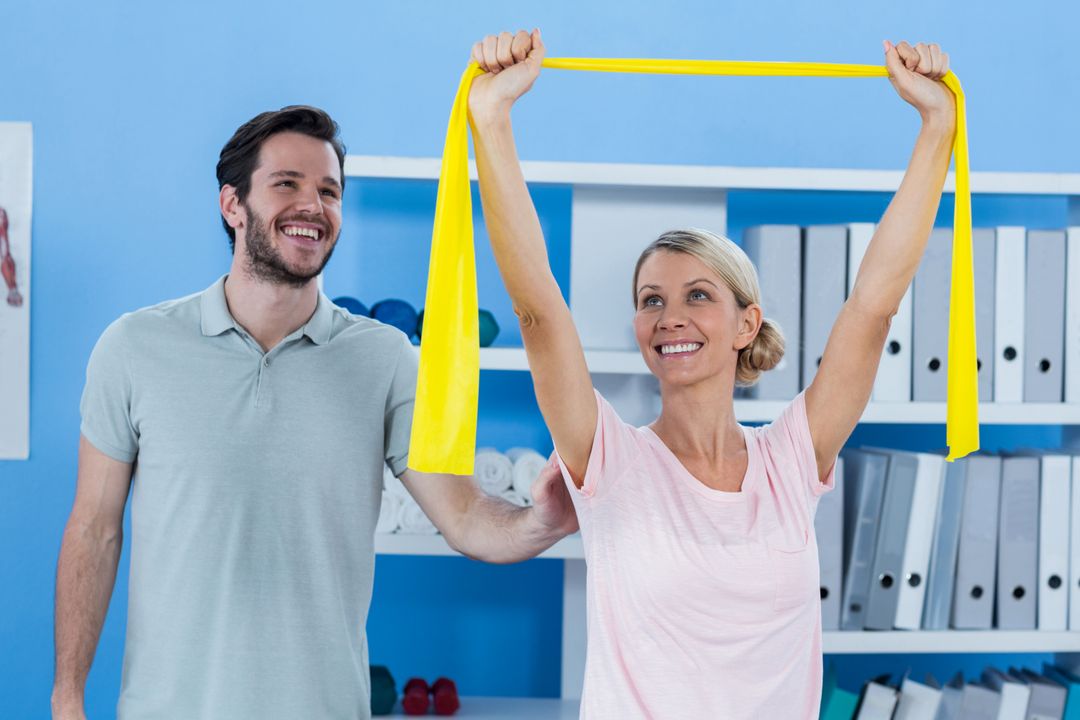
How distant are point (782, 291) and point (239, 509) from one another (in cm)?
114

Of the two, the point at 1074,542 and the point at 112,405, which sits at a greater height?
the point at 112,405

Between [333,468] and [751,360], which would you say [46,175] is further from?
[751,360]

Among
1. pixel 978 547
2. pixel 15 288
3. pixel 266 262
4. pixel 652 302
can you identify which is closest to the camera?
pixel 652 302

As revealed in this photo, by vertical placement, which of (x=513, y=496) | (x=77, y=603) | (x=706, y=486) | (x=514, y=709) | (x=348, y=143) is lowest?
(x=514, y=709)

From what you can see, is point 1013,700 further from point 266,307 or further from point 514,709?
point 266,307

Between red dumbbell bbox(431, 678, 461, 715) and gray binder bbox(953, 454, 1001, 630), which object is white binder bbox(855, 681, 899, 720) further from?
red dumbbell bbox(431, 678, 461, 715)

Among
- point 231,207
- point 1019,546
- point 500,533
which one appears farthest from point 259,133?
point 1019,546

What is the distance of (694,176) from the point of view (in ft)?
6.81

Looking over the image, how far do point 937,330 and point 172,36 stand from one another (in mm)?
1745

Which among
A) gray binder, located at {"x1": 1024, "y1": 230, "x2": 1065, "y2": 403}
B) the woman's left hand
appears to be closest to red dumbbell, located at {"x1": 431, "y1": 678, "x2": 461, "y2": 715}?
gray binder, located at {"x1": 1024, "y1": 230, "x2": 1065, "y2": 403}

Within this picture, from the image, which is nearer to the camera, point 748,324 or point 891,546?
point 748,324

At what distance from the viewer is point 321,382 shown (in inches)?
59.6

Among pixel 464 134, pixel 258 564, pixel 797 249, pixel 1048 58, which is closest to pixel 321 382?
pixel 258 564

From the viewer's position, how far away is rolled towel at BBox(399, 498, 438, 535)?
6.78 feet
